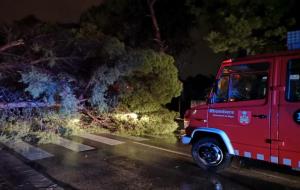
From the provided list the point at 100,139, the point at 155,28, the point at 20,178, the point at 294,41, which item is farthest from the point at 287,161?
the point at 155,28

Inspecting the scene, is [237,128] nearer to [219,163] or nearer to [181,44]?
[219,163]

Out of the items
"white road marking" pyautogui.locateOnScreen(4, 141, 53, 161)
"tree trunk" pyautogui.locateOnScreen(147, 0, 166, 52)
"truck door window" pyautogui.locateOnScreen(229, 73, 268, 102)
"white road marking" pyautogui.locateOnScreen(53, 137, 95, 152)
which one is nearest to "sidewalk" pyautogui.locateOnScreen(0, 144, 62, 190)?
"white road marking" pyautogui.locateOnScreen(4, 141, 53, 161)

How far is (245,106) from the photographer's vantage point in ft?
22.3

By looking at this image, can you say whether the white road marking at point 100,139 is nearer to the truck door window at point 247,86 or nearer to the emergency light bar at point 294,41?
the truck door window at point 247,86

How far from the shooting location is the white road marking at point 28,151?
920cm

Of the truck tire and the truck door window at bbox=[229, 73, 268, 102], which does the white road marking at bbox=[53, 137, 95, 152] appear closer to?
the truck tire

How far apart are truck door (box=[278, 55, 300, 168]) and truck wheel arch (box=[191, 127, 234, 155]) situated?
1076mm

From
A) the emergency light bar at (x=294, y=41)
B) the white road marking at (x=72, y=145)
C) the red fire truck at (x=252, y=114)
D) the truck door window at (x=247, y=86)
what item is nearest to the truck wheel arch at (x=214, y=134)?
the red fire truck at (x=252, y=114)

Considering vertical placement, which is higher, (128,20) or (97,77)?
(128,20)

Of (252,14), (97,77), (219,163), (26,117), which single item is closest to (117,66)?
(97,77)

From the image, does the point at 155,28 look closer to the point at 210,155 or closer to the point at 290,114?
the point at 210,155

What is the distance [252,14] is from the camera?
500 inches

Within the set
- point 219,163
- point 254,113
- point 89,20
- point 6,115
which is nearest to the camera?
point 254,113

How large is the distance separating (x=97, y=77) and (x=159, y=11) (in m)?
8.59
